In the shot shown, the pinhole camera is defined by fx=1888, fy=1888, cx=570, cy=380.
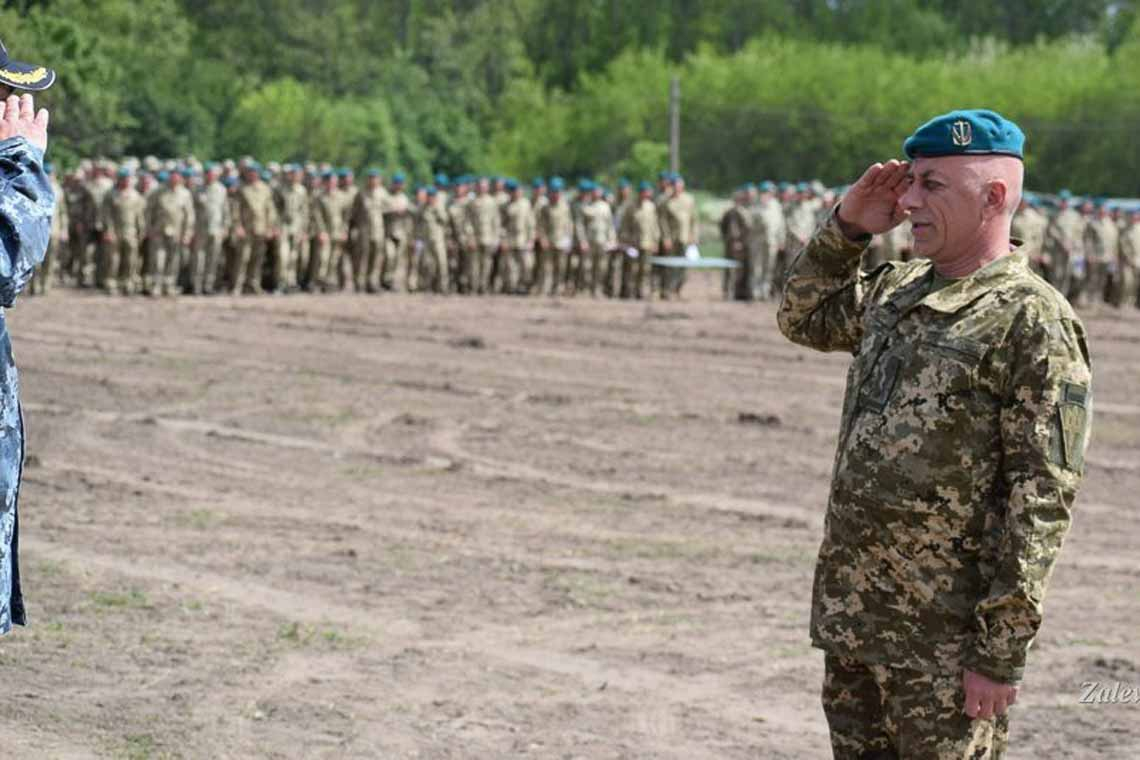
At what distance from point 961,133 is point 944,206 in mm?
163

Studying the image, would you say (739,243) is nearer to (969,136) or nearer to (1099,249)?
(1099,249)

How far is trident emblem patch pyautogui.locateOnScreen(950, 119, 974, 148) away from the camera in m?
4.12

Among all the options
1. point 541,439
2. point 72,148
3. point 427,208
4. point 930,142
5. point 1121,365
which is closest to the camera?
point 930,142

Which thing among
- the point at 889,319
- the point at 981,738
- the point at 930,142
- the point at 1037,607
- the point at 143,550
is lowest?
the point at 143,550

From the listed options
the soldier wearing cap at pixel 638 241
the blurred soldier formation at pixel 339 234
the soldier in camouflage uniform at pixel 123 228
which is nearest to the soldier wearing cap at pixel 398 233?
the blurred soldier formation at pixel 339 234

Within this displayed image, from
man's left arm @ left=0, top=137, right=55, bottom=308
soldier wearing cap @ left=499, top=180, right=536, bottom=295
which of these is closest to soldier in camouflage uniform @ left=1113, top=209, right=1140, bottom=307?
soldier wearing cap @ left=499, top=180, right=536, bottom=295

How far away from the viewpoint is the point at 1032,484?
3949mm

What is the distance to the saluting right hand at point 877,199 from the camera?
14.3 ft

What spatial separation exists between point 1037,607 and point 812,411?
11692mm

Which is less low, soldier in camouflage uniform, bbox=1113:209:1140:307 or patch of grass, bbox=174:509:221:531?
soldier in camouflage uniform, bbox=1113:209:1140:307

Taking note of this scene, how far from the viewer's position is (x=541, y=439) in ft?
44.9

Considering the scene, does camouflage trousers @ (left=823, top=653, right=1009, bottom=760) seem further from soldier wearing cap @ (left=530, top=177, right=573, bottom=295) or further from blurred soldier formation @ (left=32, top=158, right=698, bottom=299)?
soldier wearing cap @ (left=530, top=177, right=573, bottom=295)

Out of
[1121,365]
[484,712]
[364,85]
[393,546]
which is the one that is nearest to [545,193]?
[1121,365]

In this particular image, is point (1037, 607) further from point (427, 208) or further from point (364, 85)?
point (364, 85)
